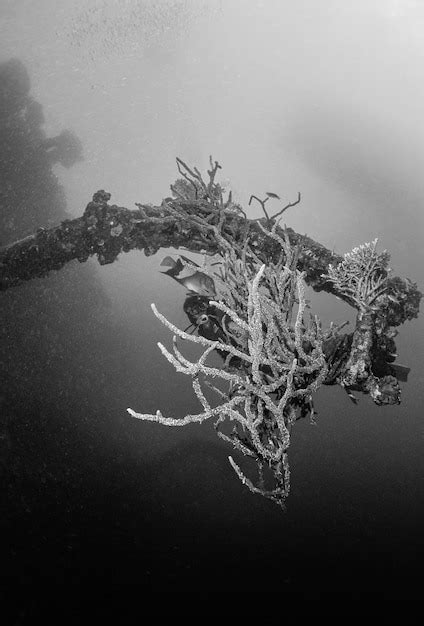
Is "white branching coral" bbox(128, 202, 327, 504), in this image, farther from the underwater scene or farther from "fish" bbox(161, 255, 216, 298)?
"fish" bbox(161, 255, 216, 298)

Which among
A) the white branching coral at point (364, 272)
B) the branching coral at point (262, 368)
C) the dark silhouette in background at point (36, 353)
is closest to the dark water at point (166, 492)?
the dark silhouette in background at point (36, 353)

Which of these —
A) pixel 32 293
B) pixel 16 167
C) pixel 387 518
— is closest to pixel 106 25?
pixel 16 167

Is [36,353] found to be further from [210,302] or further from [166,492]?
[210,302]

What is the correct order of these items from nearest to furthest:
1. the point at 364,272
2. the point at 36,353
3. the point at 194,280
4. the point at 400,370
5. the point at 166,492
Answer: the point at 364,272, the point at 400,370, the point at 194,280, the point at 36,353, the point at 166,492

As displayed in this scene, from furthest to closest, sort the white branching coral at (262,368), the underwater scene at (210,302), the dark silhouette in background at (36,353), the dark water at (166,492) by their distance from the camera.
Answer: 1. the dark water at (166,492)
2. the dark silhouette in background at (36,353)
3. the underwater scene at (210,302)
4. the white branching coral at (262,368)

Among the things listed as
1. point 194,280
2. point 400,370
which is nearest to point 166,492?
point 194,280

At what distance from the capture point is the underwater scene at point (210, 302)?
3744mm

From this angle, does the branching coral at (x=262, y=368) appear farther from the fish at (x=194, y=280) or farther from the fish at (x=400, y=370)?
the fish at (x=400, y=370)

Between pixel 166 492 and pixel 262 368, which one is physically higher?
pixel 262 368

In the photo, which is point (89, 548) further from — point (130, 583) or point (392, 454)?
point (392, 454)

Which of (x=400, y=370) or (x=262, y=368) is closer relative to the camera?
(x=262, y=368)

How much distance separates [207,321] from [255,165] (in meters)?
24.7

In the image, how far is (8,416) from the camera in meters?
10.3

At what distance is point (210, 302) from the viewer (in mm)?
2105
